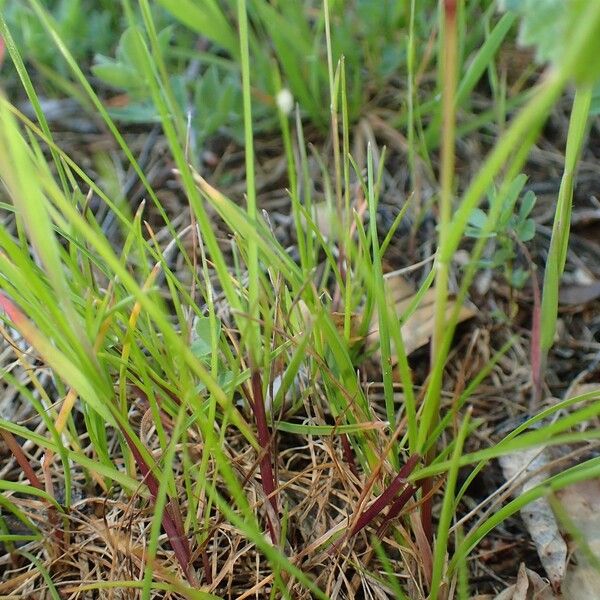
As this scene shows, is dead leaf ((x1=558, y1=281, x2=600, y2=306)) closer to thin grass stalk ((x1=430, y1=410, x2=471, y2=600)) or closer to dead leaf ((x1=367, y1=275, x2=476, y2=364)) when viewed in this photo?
dead leaf ((x1=367, y1=275, x2=476, y2=364))

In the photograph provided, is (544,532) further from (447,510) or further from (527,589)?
(447,510)

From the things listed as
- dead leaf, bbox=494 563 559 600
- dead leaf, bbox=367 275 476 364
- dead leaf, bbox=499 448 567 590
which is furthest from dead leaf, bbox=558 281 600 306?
dead leaf, bbox=494 563 559 600

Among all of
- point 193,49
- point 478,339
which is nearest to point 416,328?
point 478,339

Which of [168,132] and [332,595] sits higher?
[168,132]

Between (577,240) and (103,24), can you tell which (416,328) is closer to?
(577,240)

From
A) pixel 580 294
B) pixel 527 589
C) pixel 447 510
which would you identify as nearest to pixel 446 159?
pixel 447 510

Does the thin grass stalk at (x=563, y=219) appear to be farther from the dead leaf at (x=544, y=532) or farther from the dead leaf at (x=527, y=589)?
the dead leaf at (x=527, y=589)
